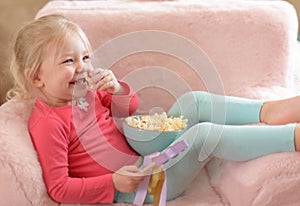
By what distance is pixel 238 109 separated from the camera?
1372 millimetres

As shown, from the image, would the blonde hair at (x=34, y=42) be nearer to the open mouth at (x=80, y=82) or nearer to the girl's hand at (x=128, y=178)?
the open mouth at (x=80, y=82)

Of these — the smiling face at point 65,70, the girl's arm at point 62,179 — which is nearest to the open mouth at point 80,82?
the smiling face at point 65,70

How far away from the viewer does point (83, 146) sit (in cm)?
125

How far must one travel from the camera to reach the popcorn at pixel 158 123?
1283mm

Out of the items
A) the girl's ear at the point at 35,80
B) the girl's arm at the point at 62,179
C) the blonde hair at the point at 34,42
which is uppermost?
the blonde hair at the point at 34,42

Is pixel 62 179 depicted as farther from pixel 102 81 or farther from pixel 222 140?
pixel 222 140

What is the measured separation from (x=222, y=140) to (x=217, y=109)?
211mm

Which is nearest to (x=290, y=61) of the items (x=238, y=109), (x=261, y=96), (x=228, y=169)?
(x=261, y=96)

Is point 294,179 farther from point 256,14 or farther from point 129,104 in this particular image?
point 256,14

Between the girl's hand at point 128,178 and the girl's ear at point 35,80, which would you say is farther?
the girl's ear at point 35,80

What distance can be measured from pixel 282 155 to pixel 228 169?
0.57ft

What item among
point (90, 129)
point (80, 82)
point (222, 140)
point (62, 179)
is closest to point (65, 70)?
point (80, 82)

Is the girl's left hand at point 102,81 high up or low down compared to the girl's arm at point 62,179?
up

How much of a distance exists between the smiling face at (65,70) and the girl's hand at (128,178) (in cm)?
24
